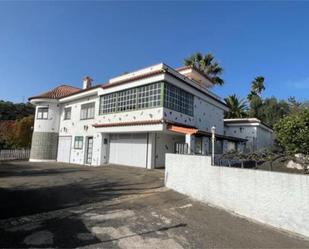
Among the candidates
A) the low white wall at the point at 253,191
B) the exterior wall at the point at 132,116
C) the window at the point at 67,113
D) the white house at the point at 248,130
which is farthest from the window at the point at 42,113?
the white house at the point at 248,130

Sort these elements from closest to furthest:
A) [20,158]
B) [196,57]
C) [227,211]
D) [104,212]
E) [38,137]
→ 1. [104,212]
2. [227,211]
3. [38,137]
4. [20,158]
5. [196,57]

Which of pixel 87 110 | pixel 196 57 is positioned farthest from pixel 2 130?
pixel 196 57

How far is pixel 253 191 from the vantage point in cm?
809

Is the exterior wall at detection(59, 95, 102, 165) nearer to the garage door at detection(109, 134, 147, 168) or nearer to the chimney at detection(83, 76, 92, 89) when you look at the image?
the garage door at detection(109, 134, 147, 168)

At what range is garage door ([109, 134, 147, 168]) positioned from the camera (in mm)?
18578

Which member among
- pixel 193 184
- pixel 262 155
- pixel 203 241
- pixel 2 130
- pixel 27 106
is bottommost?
Answer: pixel 203 241

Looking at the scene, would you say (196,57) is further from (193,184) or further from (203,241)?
(203,241)

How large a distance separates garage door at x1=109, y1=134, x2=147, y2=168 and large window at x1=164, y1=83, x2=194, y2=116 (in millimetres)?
3141

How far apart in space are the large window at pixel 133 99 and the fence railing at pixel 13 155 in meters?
14.3

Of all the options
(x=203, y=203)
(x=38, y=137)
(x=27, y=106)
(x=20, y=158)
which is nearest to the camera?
(x=203, y=203)

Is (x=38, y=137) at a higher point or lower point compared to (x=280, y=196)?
higher

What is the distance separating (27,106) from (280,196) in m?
61.0

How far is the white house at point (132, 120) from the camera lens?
16738mm

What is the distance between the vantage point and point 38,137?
26.3 meters
